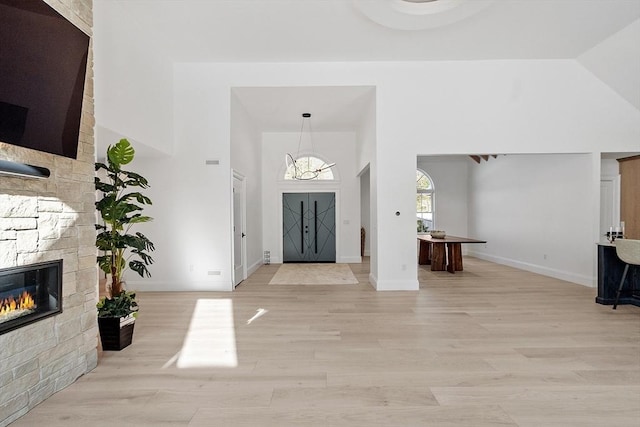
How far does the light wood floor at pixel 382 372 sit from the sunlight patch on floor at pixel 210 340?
0.27ft

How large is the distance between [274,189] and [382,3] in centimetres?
565

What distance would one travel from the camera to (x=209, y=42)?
4.85 m

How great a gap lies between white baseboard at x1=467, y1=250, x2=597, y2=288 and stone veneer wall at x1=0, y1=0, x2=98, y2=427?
701 cm

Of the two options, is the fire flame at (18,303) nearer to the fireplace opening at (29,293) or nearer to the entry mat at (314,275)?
the fireplace opening at (29,293)

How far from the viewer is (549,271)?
6402 mm

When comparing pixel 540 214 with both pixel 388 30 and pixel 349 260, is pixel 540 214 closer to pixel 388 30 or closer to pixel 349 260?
pixel 349 260

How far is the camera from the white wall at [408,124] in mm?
5441

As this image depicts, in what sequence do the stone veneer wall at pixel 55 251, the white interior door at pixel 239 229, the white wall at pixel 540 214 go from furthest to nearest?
1. the white interior door at pixel 239 229
2. the white wall at pixel 540 214
3. the stone veneer wall at pixel 55 251

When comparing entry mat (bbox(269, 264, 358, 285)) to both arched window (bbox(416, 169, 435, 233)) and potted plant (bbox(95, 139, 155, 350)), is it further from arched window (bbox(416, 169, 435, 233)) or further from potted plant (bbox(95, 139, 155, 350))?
arched window (bbox(416, 169, 435, 233))

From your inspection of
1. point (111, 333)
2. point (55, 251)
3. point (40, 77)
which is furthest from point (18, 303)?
point (40, 77)

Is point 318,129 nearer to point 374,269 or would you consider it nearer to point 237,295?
point 374,269

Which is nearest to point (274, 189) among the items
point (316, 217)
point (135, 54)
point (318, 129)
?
point (316, 217)

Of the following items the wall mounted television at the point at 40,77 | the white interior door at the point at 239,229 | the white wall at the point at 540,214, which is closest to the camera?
the wall mounted television at the point at 40,77

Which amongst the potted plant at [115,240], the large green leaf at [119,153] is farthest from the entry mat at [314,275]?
the large green leaf at [119,153]
